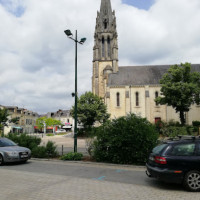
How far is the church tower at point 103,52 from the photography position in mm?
43938

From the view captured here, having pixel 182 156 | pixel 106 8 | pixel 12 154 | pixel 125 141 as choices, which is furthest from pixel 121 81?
pixel 182 156

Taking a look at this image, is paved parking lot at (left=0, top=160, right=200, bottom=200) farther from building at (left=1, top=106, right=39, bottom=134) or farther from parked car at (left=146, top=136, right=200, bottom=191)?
building at (left=1, top=106, right=39, bottom=134)

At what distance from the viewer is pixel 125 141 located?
9.55 meters

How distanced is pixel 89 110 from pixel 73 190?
2511 cm

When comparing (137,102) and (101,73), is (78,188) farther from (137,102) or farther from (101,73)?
(101,73)

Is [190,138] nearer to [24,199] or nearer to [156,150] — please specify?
[156,150]

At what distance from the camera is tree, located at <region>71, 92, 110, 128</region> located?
102ft

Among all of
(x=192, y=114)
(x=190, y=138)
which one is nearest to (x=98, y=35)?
(x=192, y=114)

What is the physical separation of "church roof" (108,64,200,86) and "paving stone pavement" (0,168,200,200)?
34991 millimetres

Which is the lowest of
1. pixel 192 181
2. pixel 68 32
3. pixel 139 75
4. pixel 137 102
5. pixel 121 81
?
pixel 192 181

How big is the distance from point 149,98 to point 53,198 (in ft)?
121

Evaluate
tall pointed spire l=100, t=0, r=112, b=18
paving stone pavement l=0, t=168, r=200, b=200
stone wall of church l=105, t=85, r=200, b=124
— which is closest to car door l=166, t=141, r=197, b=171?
paving stone pavement l=0, t=168, r=200, b=200

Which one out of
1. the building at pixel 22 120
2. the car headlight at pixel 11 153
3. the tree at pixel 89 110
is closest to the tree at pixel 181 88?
the tree at pixel 89 110

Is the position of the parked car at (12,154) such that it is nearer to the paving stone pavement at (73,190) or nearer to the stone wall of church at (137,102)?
the paving stone pavement at (73,190)
